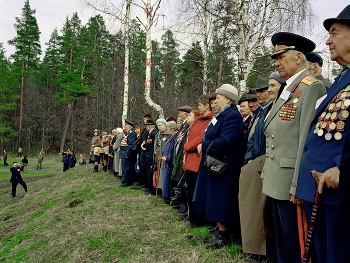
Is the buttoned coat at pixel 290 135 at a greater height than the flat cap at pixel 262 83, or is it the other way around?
the flat cap at pixel 262 83

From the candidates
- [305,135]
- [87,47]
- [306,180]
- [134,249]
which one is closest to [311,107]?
[305,135]

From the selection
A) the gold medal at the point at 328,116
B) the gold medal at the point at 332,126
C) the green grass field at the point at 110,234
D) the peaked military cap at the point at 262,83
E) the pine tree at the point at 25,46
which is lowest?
the green grass field at the point at 110,234

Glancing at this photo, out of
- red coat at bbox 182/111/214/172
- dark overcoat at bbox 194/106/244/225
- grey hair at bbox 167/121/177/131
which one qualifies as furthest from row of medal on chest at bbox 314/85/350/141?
grey hair at bbox 167/121/177/131

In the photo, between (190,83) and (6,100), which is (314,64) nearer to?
(190,83)

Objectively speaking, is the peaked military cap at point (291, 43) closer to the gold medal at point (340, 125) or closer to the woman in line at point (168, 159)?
the gold medal at point (340, 125)

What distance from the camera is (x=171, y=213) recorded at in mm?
5895

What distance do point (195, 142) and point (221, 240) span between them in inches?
55.6

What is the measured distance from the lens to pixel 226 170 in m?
3.80

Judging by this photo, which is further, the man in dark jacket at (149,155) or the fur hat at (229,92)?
the man in dark jacket at (149,155)

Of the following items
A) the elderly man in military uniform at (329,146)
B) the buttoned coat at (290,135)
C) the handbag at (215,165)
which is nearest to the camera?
the elderly man in military uniform at (329,146)

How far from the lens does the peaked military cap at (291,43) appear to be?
8.63ft

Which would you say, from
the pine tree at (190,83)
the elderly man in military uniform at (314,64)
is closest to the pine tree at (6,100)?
the pine tree at (190,83)

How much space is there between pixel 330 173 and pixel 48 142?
4687cm

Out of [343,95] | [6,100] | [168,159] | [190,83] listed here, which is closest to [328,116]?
[343,95]
